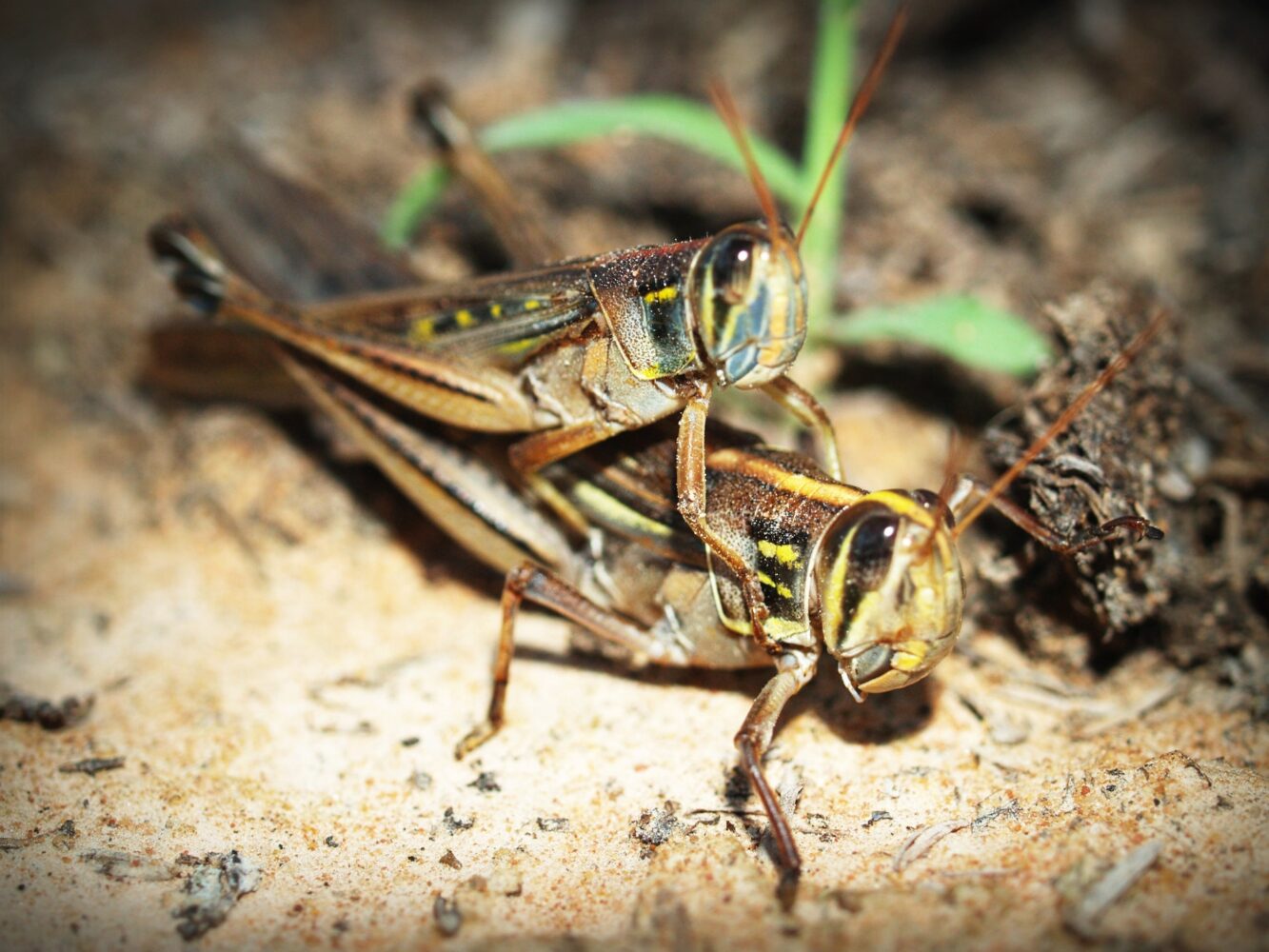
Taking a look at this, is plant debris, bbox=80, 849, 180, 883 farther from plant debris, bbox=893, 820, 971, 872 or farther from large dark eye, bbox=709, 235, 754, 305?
large dark eye, bbox=709, 235, 754, 305

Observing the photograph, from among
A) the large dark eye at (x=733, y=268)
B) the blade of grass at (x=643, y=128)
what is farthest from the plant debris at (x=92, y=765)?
the blade of grass at (x=643, y=128)

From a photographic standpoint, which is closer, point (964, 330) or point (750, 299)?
point (750, 299)

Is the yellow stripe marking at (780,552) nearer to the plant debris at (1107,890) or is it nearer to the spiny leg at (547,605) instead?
the spiny leg at (547,605)

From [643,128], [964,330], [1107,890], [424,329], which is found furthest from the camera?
[643,128]

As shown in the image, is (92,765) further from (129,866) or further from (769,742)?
(769,742)

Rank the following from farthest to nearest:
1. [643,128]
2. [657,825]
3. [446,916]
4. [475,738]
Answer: [643,128] → [475,738] → [657,825] → [446,916]

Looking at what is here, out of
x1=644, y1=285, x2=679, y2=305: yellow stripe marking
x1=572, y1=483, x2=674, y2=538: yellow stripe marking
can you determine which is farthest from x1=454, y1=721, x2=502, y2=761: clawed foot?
x1=644, y1=285, x2=679, y2=305: yellow stripe marking

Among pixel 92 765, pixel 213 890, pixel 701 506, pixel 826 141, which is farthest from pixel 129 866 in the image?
pixel 826 141
